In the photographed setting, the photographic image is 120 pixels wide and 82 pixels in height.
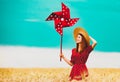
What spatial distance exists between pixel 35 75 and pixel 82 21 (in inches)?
21.1

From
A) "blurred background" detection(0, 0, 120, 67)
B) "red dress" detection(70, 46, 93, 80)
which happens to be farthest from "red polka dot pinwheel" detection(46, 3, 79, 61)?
"red dress" detection(70, 46, 93, 80)

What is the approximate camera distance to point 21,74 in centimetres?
289

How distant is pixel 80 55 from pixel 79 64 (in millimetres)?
67

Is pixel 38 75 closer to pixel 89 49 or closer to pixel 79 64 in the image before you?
pixel 79 64

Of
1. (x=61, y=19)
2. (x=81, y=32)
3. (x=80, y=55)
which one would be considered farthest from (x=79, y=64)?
(x=61, y=19)

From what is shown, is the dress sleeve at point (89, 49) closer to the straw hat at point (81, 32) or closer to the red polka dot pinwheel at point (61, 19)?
the straw hat at point (81, 32)

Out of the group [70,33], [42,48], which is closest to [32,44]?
[42,48]

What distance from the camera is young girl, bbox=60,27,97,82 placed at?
2.88 meters

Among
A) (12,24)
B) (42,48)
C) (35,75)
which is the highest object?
(12,24)

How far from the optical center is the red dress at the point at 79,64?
9.45 ft

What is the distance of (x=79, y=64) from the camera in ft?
9.48

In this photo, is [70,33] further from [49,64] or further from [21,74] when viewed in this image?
[21,74]

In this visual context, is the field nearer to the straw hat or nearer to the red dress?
the red dress

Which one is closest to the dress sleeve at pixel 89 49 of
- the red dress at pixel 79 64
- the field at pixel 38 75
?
the red dress at pixel 79 64
